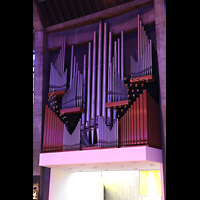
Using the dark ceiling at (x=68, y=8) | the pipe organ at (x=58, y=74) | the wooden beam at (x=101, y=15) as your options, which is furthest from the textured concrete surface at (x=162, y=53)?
the pipe organ at (x=58, y=74)

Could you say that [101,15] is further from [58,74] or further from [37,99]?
[37,99]

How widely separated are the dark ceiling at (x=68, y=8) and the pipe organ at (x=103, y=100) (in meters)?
0.69

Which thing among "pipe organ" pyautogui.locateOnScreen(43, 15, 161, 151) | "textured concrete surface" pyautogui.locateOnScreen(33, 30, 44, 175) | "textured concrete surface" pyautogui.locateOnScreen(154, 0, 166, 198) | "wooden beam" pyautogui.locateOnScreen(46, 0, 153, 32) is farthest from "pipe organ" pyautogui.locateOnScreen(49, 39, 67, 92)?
"textured concrete surface" pyautogui.locateOnScreen(154, 0, 166, 198)

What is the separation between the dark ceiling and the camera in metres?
9.70

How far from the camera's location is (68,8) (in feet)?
33.1

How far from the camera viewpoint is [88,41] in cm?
987

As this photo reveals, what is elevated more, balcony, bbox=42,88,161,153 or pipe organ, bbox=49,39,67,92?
pipe organ, bbox=49,39,67,92

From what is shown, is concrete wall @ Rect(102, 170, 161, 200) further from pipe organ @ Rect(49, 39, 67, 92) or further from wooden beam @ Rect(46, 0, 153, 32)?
wooden beam @ Rect(46, 0, 153, 32)

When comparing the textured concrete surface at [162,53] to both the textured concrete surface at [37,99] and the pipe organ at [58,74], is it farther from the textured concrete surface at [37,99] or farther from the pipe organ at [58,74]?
the textured concrete surface at [37,99]

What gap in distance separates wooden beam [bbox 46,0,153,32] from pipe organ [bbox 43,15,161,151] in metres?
0.31

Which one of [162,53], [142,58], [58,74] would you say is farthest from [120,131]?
[58,74]
